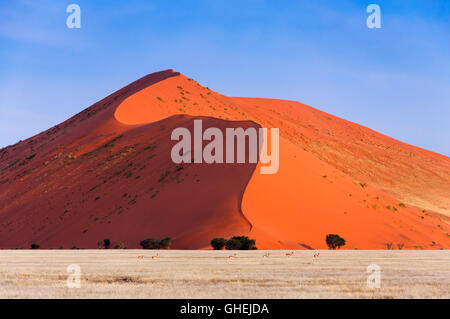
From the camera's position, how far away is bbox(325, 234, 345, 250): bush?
37281 millimetres

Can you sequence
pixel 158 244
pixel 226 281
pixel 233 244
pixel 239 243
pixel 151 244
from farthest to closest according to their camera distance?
pixel 151 244
pixel 158 244
pixel 239 243
pixel 233 244
pixel 226 281

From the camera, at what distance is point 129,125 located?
69.2m

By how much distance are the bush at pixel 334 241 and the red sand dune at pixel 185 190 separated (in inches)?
36.8

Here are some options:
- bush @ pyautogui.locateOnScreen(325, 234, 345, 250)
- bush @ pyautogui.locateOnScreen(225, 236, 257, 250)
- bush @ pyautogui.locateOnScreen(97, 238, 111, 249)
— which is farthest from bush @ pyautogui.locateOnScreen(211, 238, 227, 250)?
bush @ pyautogui.locateOnScreen(97, 238, 111, 249)

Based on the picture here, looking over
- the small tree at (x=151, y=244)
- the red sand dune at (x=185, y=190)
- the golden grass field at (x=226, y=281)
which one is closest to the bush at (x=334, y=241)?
the red sand dune at (x=185, y=190)

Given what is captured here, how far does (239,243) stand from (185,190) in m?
13.0

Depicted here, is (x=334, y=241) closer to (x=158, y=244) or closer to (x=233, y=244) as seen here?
(x=233, y=244)

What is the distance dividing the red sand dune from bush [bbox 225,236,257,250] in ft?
6.67

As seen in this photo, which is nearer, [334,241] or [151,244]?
[151,244]

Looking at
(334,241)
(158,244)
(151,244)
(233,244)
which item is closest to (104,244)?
(151,244)

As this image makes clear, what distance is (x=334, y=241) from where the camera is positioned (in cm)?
3725

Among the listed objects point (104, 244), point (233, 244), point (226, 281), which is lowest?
point (226, 281)
